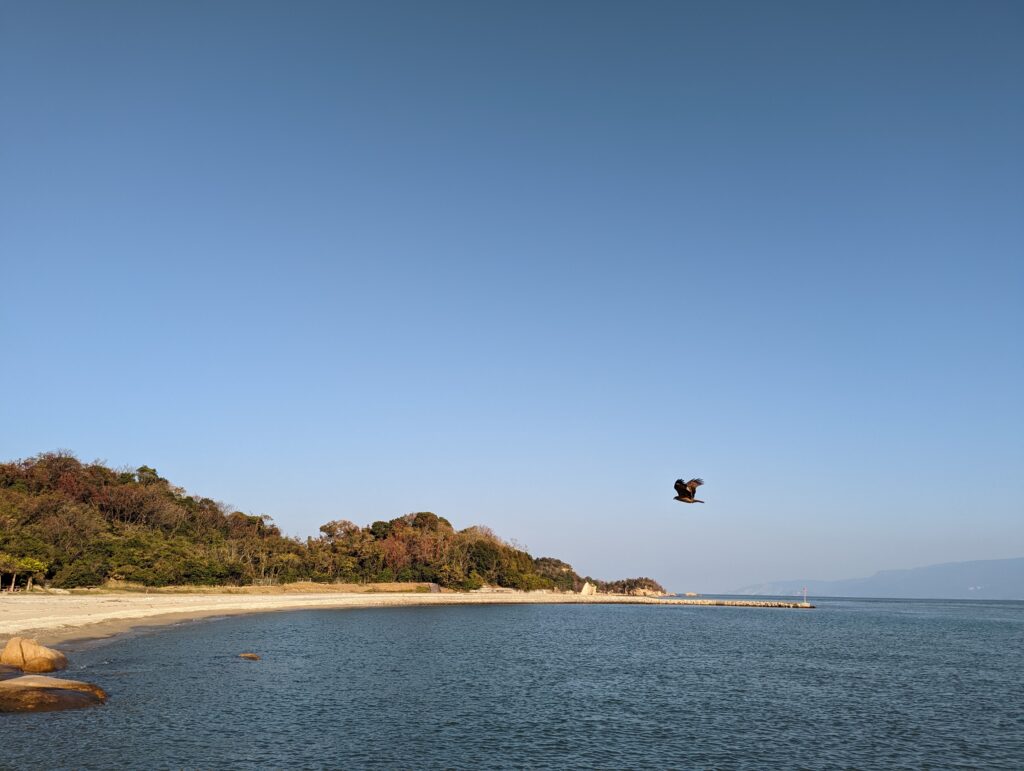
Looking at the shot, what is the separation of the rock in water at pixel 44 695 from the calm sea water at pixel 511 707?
867 millimetres

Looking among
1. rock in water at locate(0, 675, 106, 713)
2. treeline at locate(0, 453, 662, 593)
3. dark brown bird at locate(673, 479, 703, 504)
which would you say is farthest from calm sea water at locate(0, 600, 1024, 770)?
treeline at locate(0, 453, 662, 593)

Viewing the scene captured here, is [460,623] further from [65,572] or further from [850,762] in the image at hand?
[850,762]

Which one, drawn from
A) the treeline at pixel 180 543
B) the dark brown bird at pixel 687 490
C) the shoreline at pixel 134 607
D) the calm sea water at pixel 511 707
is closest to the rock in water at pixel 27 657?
the calm sea water at pixel 511 707

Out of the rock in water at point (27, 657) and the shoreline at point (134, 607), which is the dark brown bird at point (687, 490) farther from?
the shoreline at point (134, 607)

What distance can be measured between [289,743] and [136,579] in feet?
251

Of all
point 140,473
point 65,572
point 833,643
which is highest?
point 140,473

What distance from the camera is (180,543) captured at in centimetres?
10062

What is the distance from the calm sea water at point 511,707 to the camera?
23.2 meters

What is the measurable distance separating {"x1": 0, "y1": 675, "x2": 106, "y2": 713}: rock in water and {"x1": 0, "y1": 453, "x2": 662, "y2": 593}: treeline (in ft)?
165

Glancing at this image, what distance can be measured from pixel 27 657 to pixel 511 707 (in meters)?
23.1

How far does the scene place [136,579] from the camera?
87.5 m

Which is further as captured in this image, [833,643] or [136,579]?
[136,579]

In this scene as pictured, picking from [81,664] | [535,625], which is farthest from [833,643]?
[81,664]

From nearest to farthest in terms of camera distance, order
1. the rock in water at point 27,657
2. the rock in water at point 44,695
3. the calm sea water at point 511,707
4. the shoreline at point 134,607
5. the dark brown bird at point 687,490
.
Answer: the dark brown bird at point 687,490 < the calm sea water at point 511,707 < the rock in water at point 44,695 < the rock in water at point 27,657 < the shoreline at point 134,607
